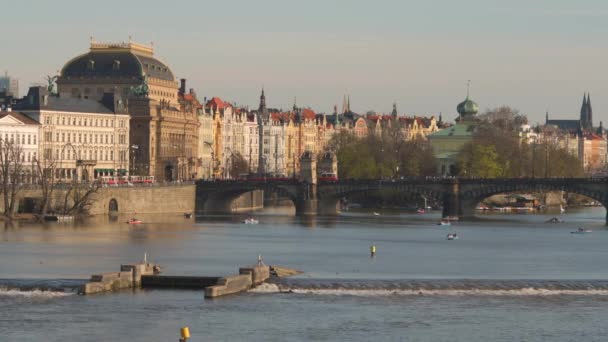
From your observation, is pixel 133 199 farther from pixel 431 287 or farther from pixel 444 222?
pixel 431 287

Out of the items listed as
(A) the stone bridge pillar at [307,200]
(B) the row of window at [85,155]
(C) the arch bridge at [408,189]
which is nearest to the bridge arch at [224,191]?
(C) the arch bridge at [408,189]

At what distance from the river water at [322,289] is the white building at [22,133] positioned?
45.2m

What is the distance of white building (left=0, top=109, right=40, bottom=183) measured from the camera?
16950 centimetres

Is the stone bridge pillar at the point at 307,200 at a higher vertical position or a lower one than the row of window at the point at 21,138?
lower

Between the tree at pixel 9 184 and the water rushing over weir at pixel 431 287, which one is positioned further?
the tree at pixel 9 184

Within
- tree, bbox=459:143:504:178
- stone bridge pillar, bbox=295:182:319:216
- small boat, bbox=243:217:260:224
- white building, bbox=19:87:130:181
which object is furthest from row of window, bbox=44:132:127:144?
tree, bbox=459:143:504:178

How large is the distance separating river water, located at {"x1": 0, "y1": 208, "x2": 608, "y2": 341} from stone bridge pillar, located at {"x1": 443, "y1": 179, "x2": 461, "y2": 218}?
3191 centimetres

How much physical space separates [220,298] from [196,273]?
13550 mm

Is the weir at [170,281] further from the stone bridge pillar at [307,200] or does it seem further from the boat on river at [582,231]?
the stone bridge pillar at [307,200]

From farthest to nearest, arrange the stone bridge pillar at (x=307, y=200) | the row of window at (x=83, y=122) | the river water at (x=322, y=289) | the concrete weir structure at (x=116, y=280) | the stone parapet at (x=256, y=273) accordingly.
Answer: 1. the row of window at (x=83, y=122)
2. the stone bridge pillar at (x=307, y=200)
3. the stone parapet at (x=256, y=273)
4. the concrete weir structure at (x=116, y=280)
5. the river water at (x=322, y=289)

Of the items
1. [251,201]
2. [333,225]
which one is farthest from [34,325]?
[251,201]

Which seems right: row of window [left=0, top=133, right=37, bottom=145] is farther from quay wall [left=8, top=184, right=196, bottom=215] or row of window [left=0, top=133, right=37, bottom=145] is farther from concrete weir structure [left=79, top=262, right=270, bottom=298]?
concrete weir structure [left=79, top=262, right=270, bottom=298]

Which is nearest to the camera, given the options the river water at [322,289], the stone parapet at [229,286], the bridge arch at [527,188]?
the river water at [322,289]

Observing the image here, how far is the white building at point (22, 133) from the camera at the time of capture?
169500mm
